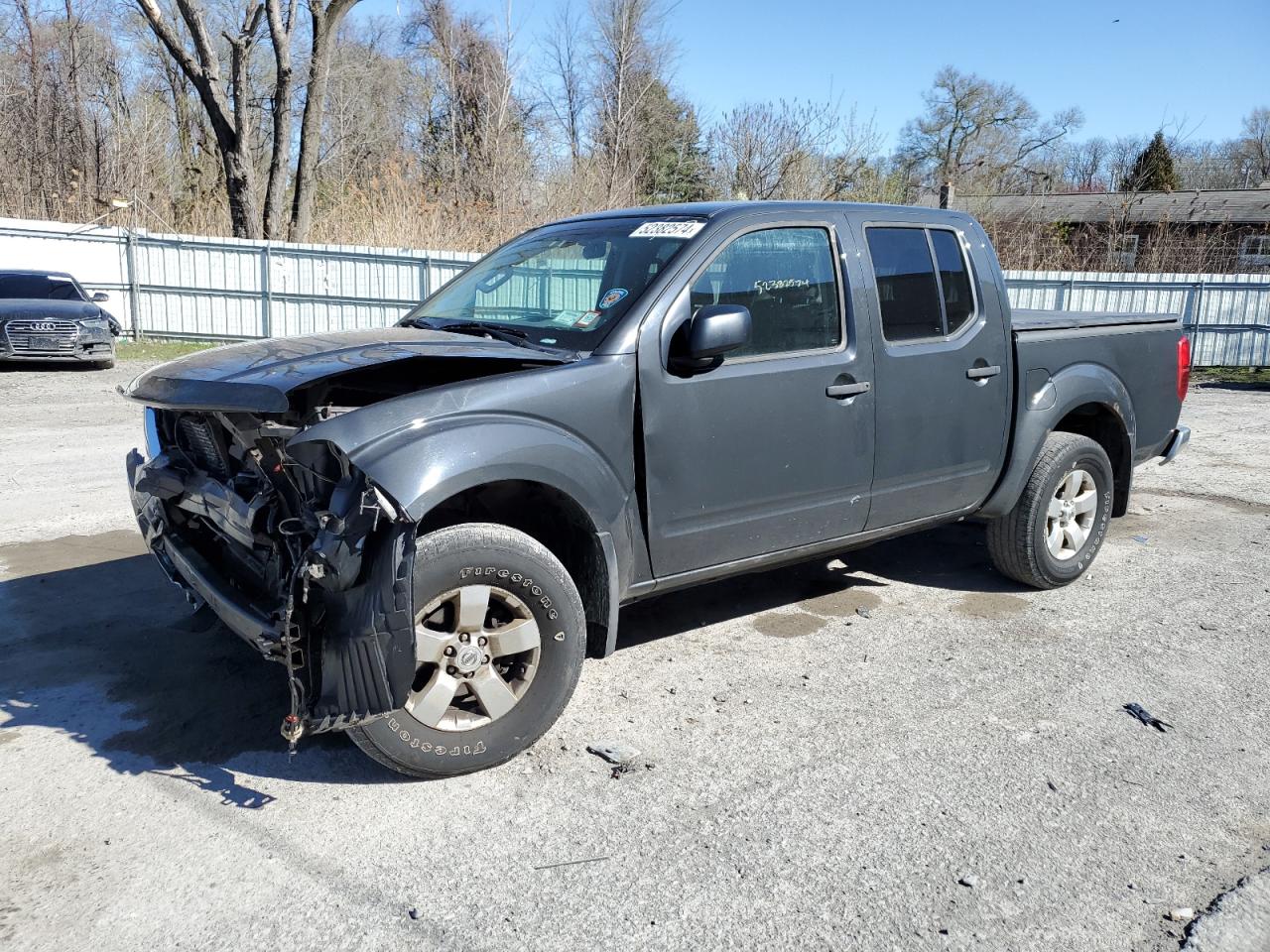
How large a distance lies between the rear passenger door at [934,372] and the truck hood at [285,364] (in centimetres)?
164

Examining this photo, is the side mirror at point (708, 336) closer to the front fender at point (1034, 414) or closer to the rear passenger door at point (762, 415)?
the rear passenger door at point (762, 415)

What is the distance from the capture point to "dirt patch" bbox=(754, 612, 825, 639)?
4.81 metres

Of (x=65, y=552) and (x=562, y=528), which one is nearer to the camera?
(x=562, y=528)

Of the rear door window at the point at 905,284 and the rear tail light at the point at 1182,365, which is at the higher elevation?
the rear door window at the point at 905,284

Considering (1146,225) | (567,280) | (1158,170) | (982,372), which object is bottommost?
(982,372)

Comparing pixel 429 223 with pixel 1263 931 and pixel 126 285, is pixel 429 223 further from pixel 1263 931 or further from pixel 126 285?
pixel 1263 931

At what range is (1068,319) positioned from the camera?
18.5 feet

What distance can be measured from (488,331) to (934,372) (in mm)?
2043

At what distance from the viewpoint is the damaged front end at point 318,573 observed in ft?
9.61

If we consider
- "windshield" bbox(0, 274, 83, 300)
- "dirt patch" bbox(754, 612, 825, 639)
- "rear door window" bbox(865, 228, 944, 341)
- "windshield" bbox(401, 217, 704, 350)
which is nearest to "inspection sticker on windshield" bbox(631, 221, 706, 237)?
"windshield" bbox(401, 217, 704, 350)

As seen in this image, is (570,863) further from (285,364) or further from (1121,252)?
(1121,252)

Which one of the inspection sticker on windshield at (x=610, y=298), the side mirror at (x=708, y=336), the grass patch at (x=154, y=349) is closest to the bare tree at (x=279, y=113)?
the grass patch at (x=154, y=349)

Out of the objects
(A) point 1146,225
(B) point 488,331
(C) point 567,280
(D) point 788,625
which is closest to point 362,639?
(B) point 488,331

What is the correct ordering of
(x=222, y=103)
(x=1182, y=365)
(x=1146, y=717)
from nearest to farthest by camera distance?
(x=1146, y=717), (x=1182, y=365), (x=222, y=103)
